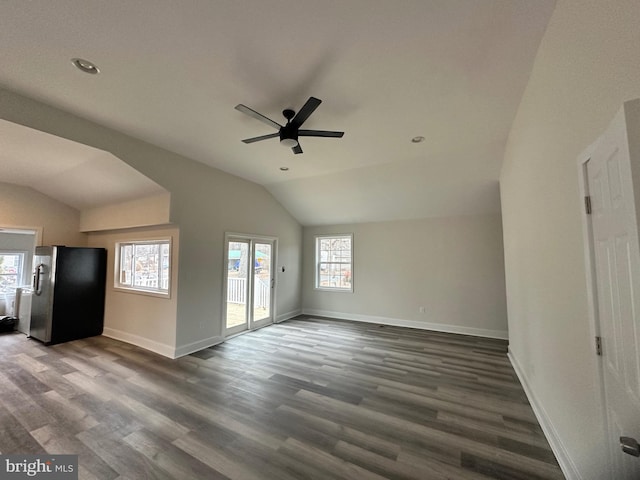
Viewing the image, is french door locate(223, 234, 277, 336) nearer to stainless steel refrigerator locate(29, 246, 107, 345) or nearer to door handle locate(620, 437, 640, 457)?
stainless steel refrigerator locate(29, 246, 107, 345)

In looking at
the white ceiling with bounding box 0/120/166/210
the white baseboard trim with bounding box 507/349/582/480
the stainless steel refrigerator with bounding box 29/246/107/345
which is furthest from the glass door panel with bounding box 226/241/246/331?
the white baseboard trim with bounding box 507/349/582/480

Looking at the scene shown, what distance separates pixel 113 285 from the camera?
500 centimetres

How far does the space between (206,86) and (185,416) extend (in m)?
3.13

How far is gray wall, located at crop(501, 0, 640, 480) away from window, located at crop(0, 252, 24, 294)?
1115 cm

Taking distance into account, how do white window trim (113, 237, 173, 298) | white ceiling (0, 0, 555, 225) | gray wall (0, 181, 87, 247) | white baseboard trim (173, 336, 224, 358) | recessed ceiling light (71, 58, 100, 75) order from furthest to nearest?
gray wall (0, 181, 87, 247), white window trim (113, 237, 173, 298), white baseboard trim (173, 336, 224, 358), recessed ceiling light (71, 58, 100, 75), white ceiling (0, 0, 555, 225)

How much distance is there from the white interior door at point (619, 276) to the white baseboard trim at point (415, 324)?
422 centimetres

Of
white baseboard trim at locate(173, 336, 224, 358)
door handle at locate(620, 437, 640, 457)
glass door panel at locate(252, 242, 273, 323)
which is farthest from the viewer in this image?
glass door panel at locate(252, 242, 273, 323)

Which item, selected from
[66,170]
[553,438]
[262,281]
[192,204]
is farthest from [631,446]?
[66,170]

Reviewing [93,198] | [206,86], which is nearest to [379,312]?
[206,86]

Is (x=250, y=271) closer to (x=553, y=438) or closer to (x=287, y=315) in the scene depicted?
(x=287, y=315)

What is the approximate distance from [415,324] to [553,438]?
3.59m

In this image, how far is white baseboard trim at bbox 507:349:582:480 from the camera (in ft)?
5.63

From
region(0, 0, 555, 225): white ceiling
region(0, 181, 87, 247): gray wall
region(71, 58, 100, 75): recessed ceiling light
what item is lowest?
region(0, 181, 87, 247): gray wall

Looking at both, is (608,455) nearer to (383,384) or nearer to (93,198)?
(383,384)
